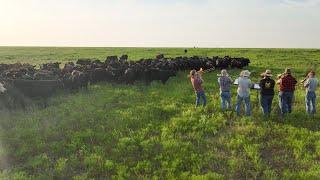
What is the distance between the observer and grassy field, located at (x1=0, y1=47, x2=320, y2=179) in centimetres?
1334

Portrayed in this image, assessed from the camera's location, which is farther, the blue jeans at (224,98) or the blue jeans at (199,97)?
the blue jeans at (199,97)

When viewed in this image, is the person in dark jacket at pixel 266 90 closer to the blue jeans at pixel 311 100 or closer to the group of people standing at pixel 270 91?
the group of people standing at pixel 270 91

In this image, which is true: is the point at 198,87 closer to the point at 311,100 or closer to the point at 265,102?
the point at 265,102

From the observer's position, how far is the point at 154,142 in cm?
1536

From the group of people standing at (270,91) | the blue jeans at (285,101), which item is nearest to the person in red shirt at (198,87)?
the group of people standing at (270,91)

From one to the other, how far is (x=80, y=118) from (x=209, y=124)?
5476mm

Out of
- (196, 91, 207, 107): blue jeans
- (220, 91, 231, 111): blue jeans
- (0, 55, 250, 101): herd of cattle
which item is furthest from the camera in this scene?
(0, 55, 250, 101): herd of cattle

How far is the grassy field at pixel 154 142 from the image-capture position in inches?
525

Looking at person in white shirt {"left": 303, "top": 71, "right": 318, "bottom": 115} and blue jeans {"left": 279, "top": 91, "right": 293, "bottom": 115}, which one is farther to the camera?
blue jeans {"left": 279, "top": 91, "right": 293, "bottom": 115}

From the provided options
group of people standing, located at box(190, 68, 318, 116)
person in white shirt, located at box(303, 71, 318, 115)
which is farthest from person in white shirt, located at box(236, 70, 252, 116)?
person in white shirt, located at box(303, 71, 318, 115)

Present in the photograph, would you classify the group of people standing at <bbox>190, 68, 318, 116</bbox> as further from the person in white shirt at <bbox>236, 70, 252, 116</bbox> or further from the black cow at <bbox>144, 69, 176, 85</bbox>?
the black cow at <bbox>144, 69, 176, 85</bbox>

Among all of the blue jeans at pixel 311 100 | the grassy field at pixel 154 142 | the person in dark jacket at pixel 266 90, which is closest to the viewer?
the grassy field at pixel 154 142

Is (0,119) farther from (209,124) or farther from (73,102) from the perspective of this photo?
(209,124)

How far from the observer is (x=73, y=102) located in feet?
68.6
